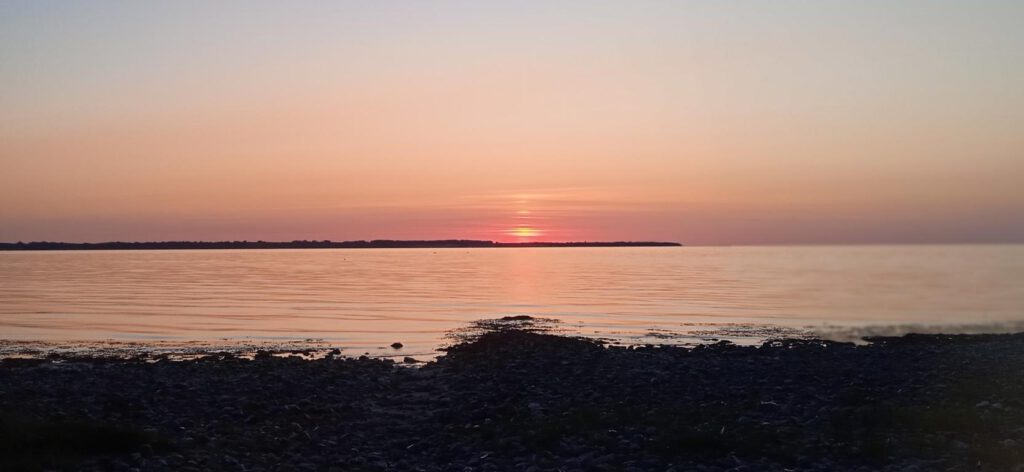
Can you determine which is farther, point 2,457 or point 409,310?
point 409,310

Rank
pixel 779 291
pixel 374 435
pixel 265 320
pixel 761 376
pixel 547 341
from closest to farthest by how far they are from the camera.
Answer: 1. pixel 374 435
2. pixel 761 376
3. pixel 547 341
4. pixel 265 320
5. pixel 779 291

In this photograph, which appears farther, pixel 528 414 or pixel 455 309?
pixel 455 309

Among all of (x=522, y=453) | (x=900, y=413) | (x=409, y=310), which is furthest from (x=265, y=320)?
(x=900, y=413)

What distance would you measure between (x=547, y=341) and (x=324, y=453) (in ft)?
64.7

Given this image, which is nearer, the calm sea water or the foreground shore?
the foreground shore

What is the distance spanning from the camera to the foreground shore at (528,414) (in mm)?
15281

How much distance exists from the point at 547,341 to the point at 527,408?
15.6 metres

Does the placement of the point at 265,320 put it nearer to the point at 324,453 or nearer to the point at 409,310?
the point at 409,310

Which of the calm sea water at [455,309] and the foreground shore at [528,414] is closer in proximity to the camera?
the foreground shore at [528,414]

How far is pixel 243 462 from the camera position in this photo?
1565cm

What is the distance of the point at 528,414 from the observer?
19.4 m

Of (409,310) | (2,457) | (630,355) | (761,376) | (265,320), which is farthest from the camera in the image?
(409,310)

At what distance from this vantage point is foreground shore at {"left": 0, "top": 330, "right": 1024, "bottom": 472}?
50.1 feet

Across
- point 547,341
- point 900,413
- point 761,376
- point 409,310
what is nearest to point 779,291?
point 409,310
